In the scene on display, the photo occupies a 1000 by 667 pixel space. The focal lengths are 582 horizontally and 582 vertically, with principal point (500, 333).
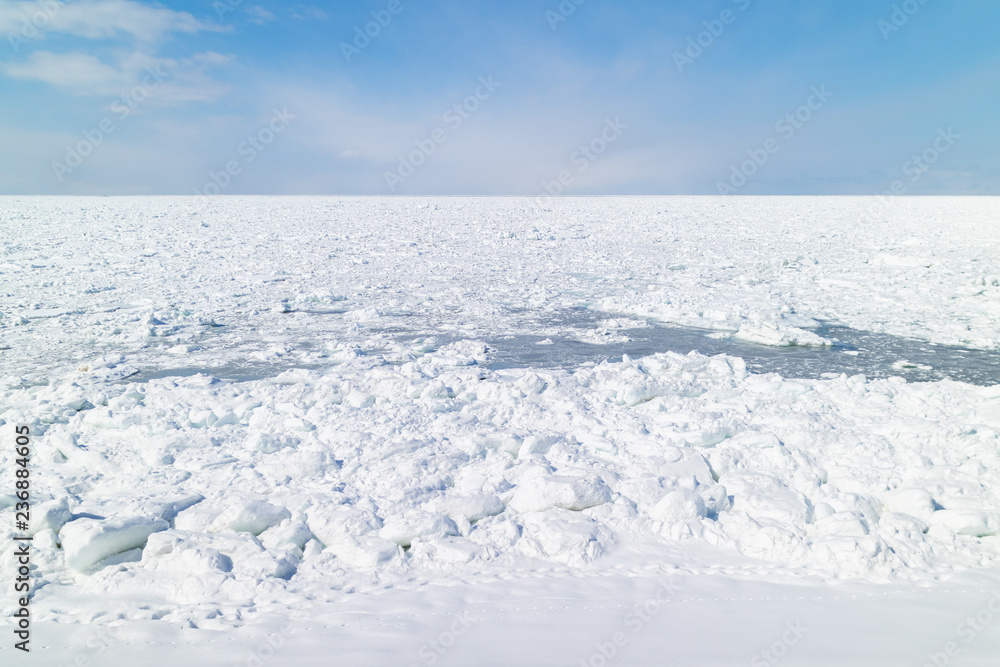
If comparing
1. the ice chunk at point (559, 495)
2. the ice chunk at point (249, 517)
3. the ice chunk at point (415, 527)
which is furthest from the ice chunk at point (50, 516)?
the ice chunk at point (559, 495)

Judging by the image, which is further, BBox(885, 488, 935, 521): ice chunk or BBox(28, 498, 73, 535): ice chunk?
BBox(885, 488, 935, 521): ice chunk

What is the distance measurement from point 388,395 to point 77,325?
5.75 m

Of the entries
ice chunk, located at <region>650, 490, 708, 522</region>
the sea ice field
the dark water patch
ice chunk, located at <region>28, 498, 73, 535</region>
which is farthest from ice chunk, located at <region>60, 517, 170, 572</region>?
the dark water patch

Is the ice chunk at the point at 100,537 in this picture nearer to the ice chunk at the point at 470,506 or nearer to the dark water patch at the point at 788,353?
the ice chunk at the point at 470,506

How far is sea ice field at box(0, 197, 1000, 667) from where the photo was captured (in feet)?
8.43

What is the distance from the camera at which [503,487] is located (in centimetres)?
389

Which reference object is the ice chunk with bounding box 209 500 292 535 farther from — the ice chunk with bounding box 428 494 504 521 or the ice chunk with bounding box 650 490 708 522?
the ice chunk with bounding box 650 490 708 522

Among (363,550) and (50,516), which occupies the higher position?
(50,516)

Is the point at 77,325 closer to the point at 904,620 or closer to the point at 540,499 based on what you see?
the point at 540,499

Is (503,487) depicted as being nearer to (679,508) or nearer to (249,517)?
(679,508)

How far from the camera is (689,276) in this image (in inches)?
499

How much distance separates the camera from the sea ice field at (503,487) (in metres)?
→ 2.57

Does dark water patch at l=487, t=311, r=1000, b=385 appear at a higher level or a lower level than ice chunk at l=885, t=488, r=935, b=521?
higher

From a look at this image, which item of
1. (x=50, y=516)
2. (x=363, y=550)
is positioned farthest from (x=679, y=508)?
(x=50, y=516)
